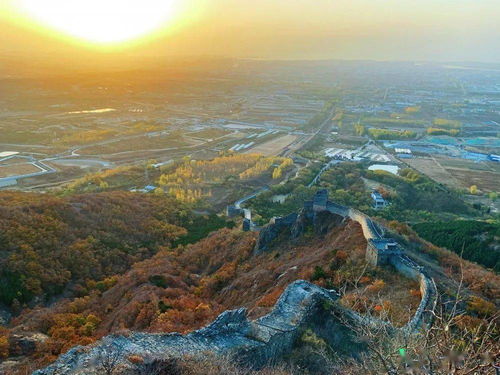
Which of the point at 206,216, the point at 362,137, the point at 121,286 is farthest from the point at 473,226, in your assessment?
the point at 362,137

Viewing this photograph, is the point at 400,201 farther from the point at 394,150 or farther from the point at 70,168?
the point at 70,168

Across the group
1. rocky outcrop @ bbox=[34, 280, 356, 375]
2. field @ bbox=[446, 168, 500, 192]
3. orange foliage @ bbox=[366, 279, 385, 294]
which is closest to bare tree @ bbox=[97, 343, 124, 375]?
rocky outcrop @ bbox=[34, 280, 356, 375]

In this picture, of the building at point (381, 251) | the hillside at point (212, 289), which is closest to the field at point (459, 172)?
the hillside at point (212, 289)

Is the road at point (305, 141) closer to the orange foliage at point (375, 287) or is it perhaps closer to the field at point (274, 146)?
the field at point (274, 146)

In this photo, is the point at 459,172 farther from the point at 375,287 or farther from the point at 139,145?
the point at 375,287

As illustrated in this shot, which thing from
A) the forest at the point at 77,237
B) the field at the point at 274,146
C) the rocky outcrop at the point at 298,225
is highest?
the rocky outcrop at the point at 298,225

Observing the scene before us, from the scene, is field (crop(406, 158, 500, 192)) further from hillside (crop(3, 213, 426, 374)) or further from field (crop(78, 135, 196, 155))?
field (crop(78, 135, 196, 155))

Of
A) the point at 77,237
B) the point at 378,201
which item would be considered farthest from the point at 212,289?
the point at 378,201
